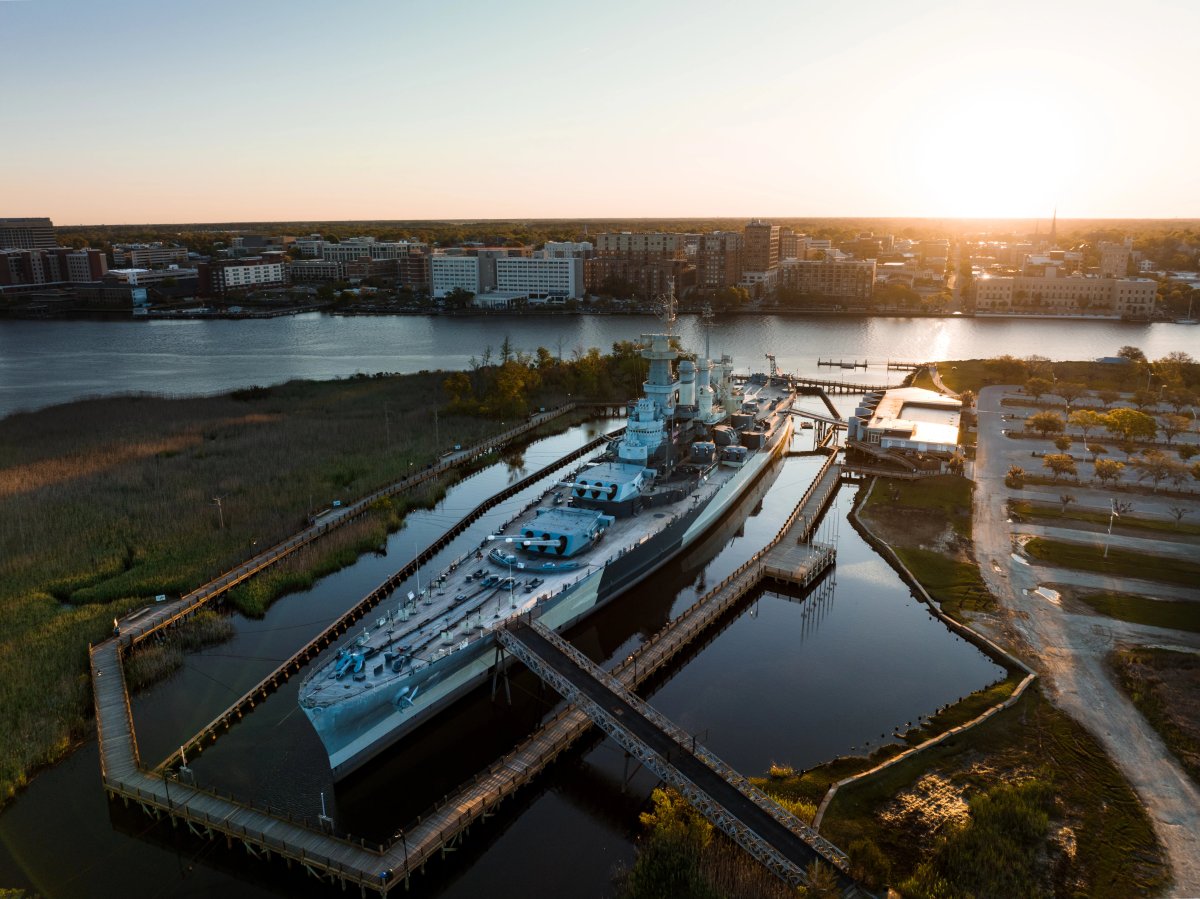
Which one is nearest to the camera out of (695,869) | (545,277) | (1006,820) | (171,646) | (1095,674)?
(695,869)

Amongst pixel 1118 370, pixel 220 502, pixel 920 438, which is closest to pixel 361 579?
pixel 220 502

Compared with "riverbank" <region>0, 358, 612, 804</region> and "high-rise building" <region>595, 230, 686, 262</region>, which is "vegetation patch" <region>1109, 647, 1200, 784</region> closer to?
"riverbank" <region>0, 358, 612, 804</region>

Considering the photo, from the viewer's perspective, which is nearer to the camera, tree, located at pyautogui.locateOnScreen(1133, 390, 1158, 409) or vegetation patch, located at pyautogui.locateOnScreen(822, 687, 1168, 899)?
vegetation patch, located at pyautogui.locateOnScreen(822, 687, 1168, 899)

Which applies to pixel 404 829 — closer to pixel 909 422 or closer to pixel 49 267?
pixel 909 422

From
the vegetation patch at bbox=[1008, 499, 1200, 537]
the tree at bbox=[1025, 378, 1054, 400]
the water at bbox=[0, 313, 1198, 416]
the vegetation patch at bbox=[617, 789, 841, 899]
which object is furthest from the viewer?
the water at bbox=[0, 313, 1198, 416]

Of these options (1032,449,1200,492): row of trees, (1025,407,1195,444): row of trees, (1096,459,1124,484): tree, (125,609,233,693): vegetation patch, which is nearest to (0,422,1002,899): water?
(125,609,233,693): vegetation patch

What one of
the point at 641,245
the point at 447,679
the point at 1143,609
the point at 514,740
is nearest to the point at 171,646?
the point at 447,679
